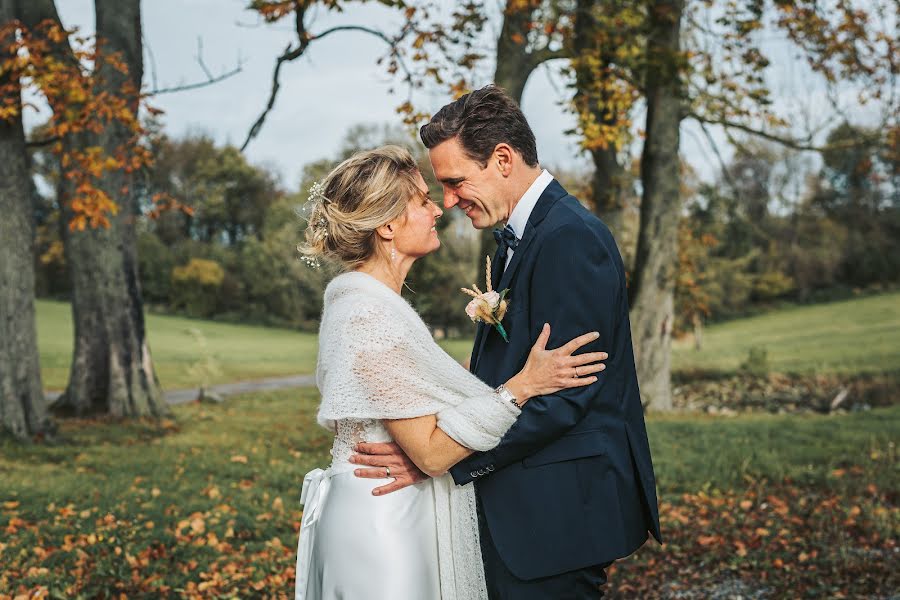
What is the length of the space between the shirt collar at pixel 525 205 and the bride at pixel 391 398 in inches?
12.3

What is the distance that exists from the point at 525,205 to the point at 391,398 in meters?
0.86

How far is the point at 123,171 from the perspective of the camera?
13164 millimetres

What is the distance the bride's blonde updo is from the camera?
3033 mm

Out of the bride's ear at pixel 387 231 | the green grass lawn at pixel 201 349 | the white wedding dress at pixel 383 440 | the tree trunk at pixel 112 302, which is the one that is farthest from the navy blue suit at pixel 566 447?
the green grass lawn at pixel 201 349

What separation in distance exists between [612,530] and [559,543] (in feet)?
0.62

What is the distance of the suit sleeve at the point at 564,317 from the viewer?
2.68 m

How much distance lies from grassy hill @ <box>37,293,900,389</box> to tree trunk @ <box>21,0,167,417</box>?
25.5ft

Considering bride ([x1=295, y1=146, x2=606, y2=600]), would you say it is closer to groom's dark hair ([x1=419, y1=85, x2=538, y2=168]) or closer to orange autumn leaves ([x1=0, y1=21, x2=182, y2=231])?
groom's dark hair ([x1=419, y1=85, x2=538, y2=168])

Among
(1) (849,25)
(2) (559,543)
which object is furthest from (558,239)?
(1) (849,25)

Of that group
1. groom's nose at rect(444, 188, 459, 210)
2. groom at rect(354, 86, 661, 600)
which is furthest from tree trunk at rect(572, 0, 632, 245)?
groom at rect(354, 86, 661, 600)

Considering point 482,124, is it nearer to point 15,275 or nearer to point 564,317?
point 564,317

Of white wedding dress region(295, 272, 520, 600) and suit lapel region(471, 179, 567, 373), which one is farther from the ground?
suit lapel region(471, 179, 567, 373)

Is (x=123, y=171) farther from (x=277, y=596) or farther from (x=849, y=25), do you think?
(x=849, y=25)

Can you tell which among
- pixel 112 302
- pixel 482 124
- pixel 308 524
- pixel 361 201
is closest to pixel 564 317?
pixel 482 124
